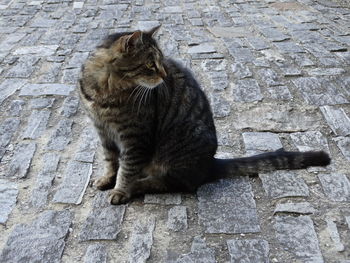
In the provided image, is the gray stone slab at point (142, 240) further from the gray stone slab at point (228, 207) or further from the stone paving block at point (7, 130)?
the stone paving block at point (7, 130)

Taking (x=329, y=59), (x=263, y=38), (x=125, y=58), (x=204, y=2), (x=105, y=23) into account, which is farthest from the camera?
(x=204, y=2)

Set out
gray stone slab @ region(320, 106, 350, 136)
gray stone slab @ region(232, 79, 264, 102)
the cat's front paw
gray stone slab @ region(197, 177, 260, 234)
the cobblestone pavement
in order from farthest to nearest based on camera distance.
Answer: gray stone slab @ region(232, 79, 264, 102) < gray stone slab @ region(320, 106, 350, 136) < the cat's front paw < gray stone slab @ region(197, 177, 260, 234) < the cobblestone pavement

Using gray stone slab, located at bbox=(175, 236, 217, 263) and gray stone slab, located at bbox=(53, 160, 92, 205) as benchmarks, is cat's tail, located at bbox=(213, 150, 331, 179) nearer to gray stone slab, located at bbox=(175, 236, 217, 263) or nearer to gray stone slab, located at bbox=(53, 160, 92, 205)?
gray stone slab, located at bbox=(175, 236, 217, 263)

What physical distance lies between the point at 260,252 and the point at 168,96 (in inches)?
50.5

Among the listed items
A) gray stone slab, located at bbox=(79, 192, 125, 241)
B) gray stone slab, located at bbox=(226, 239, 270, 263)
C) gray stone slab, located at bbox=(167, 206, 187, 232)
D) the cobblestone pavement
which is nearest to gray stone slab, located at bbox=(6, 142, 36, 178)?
the cobblestone pavement

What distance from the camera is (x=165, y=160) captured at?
3258 millimetres

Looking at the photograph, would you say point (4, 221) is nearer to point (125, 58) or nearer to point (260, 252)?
point (125, 58)

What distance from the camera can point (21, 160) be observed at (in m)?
3.70

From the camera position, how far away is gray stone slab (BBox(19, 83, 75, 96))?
4746mm

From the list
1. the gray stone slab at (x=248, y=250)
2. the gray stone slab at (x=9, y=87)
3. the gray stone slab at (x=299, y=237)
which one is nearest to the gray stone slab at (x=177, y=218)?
the gray stone slab at (x=248, y=250)

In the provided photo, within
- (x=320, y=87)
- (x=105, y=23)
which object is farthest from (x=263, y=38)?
(x=105, y=23)

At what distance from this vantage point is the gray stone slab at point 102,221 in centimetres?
293

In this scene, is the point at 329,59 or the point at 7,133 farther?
the point at 329,59

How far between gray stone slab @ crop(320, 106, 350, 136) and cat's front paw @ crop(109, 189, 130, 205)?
2.05 m
